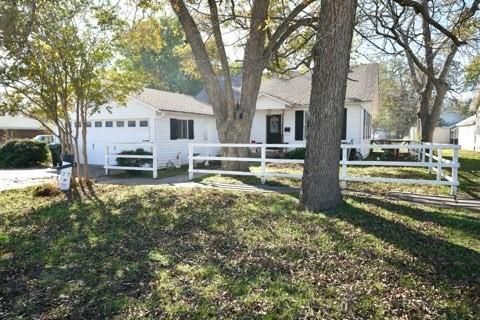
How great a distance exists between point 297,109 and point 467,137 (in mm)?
22939

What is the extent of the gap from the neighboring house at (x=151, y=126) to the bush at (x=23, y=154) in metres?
2.58

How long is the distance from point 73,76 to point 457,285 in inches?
396

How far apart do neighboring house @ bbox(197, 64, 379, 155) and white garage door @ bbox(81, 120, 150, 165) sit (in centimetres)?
586

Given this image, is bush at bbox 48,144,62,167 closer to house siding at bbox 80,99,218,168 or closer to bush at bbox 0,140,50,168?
bush at bbox 0,140,50,168

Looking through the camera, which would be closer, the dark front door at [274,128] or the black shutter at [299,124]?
the black shutter at [299,124]

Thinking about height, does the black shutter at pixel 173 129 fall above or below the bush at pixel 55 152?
above

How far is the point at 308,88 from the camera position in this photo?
67.1ft

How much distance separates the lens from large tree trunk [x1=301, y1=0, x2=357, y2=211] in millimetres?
6453

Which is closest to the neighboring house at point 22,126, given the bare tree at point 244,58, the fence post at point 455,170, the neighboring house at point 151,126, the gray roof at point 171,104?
the neighboring house at point 151,126

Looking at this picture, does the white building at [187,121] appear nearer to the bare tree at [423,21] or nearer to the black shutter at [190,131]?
the black shutter at [190,131]

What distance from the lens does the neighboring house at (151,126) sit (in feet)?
53.6

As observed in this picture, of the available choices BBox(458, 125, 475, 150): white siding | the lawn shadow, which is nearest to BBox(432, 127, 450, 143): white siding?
BBox(458, 125, 475, 150): white siding

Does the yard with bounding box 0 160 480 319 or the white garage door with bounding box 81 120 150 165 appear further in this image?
the white garage door with bounding box 81 120 150 165

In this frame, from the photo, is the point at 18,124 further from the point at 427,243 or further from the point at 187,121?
the point at 427,243
